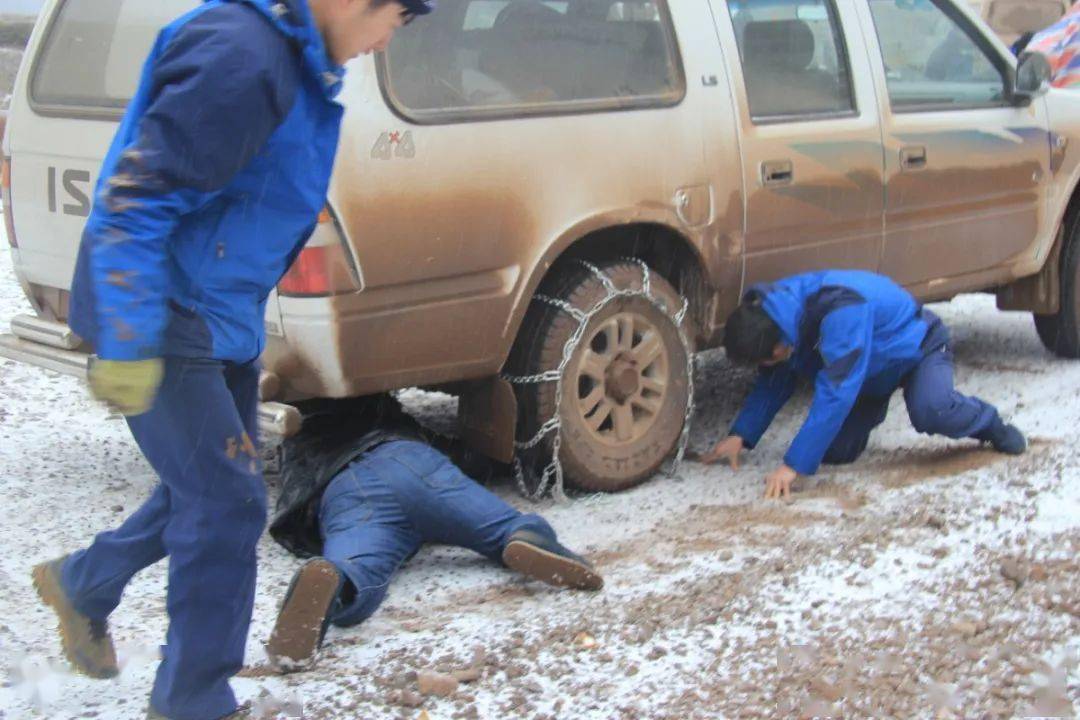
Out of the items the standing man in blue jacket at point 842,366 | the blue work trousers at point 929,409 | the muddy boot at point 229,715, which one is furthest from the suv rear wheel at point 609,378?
the muddy boot at point 229,715

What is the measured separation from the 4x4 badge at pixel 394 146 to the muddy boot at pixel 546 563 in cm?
114

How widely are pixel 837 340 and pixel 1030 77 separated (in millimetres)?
1942

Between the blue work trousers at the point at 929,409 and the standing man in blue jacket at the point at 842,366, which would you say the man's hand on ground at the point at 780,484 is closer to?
the standing man in blue jacket at the point at 842,366

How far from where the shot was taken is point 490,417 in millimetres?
4297

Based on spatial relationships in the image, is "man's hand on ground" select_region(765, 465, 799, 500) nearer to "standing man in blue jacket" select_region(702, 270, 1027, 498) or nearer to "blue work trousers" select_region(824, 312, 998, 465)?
"standing man in blue jacket" select_region(702, 270, 1027, 498)

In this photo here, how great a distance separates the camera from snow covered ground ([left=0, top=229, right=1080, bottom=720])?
9.61ft

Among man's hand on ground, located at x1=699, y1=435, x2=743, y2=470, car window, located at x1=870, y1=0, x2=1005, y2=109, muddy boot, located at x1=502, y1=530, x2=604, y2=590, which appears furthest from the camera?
car window, located at x1=870, y1=0, x2=1005, y2=109

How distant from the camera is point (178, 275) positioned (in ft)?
7.89

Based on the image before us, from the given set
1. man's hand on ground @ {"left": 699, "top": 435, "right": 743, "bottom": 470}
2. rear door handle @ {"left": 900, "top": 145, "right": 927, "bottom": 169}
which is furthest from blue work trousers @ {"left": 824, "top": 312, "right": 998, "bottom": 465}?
rear door handle @ {"left": 900, "top": 145, "right": 927, "bottom": 169}

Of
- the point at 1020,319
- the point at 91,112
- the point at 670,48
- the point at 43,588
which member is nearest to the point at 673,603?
the point at 43,588

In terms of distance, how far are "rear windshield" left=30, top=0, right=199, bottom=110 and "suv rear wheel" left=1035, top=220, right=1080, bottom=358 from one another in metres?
4.20

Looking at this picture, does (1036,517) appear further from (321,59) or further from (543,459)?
(321,59)

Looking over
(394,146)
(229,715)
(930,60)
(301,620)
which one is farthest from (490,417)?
(930,60)

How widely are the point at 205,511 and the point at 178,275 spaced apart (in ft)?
1.53
